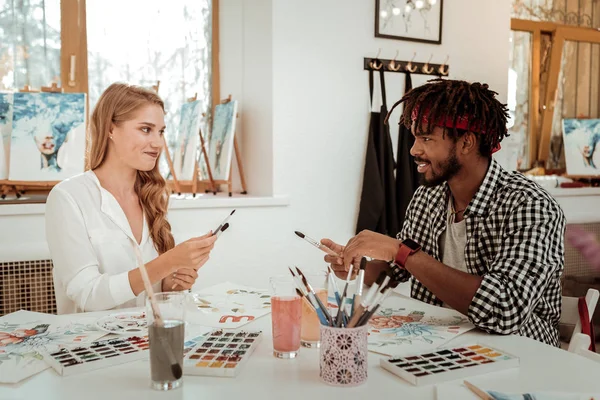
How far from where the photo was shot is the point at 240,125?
3158mm

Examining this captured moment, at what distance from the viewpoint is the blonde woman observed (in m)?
1.57

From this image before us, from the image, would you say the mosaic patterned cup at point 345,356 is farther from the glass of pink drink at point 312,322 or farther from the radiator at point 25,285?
the radiator at point 25,285

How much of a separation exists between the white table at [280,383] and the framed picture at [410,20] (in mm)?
2365

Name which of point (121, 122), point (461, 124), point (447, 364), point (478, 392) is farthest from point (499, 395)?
point (121, 122)

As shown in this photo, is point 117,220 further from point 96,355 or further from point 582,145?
point 582,145

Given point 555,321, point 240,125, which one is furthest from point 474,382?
point 240,125

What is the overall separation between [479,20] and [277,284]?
111 inches

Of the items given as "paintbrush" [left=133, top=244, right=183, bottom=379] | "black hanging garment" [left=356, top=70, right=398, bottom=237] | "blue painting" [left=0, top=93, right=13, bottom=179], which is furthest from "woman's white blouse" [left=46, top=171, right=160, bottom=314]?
"black hanging garment" [left=356, top=70, right=398, bottom=237]

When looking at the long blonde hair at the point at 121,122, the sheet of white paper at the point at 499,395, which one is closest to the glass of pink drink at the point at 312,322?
the sheet of white paper at the point at 499,395

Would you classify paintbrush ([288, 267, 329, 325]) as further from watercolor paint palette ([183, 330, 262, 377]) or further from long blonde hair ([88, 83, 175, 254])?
long blonde hair ([88, 83, 175, 254])

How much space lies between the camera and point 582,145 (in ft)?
12.5

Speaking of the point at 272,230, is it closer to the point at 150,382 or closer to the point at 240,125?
the point at 240,125

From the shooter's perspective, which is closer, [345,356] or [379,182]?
[345,356]

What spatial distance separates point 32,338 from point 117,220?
0.62m
